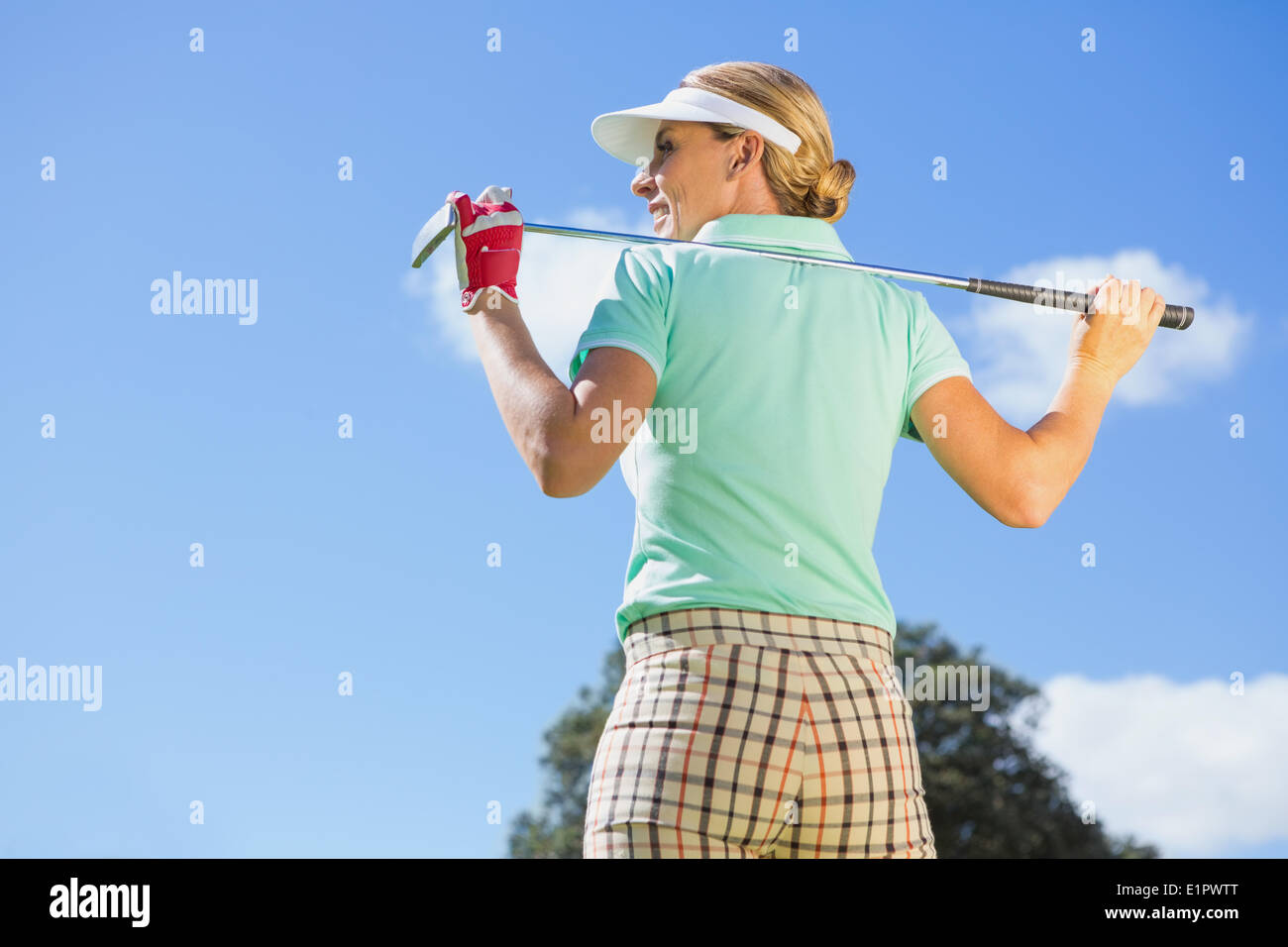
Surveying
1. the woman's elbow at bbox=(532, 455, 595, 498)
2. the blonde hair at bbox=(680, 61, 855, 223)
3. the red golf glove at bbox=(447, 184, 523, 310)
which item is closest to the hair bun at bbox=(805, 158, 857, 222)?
the blonde hair at bbox=(680, 61, 855, 223)

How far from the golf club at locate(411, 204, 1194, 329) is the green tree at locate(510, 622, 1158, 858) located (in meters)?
24.2


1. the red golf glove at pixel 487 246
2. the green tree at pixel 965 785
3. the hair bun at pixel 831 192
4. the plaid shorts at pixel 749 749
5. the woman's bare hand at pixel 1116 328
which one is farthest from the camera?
the green tree at pixel 965 785

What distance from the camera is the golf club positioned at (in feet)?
10.2

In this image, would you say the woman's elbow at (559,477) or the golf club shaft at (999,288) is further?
the golf club shaft at (999,288)

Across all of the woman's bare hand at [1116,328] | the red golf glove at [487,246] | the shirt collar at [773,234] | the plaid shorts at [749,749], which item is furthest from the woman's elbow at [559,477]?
the woman's bare hand at [1116,328]

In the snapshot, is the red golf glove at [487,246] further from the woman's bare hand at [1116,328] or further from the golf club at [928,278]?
the woman's bare hand at [1116,328]

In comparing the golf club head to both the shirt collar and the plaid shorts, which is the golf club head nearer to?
the shirt collar

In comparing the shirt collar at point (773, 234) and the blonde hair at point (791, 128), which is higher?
the blonde hair at point (791, 128)

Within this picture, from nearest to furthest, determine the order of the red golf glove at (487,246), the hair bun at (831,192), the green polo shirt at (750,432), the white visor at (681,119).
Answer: the green polo shirt at (750,432) → the red golf glove at (487,246) → the white visor at (681,119) → the hair bun at (831,192)

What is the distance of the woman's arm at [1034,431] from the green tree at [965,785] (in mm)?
24453

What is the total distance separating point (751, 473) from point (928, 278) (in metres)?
1.09

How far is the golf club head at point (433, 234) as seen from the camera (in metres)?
3.17
